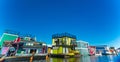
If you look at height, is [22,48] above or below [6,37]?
below

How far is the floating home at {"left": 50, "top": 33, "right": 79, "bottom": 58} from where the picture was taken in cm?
5067

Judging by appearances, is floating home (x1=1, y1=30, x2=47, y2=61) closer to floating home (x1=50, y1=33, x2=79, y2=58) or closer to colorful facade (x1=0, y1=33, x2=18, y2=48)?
colorful facade (x1=0, y1=33, x2=18, y2=48)

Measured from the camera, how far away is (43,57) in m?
35.2

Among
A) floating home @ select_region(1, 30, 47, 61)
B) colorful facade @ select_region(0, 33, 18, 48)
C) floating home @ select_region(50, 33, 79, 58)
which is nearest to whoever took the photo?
floating home @ select_region(1, 30, 47, 61)

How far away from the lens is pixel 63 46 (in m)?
51.8

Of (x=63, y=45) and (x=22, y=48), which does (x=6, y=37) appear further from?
(x=63, y=45)

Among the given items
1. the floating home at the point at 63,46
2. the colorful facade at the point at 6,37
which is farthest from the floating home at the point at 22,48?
the floating home at the point at 63,46

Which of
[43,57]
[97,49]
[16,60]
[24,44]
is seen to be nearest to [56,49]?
[43,57]

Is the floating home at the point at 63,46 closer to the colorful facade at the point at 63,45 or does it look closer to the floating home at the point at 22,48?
the colorful facade at the point at 63,45

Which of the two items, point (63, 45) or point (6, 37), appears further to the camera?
point (63, 45)

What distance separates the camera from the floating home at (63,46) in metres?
50.7

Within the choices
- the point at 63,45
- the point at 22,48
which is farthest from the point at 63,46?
the point at 22,48

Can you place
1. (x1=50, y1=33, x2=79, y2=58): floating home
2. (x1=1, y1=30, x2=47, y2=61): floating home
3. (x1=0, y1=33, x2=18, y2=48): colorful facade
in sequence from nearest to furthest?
(x1=1, y1=30, x2=47, y2=61): floating home < (x1=0, y1=33, x2=18, y2=48): colorful facade < (x1=50, y1=33, x2=79, y2=58): floating home

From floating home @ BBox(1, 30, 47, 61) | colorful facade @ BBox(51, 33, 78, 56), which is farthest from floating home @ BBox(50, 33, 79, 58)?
floating home @ BBox(1, 30, 47, 61)
